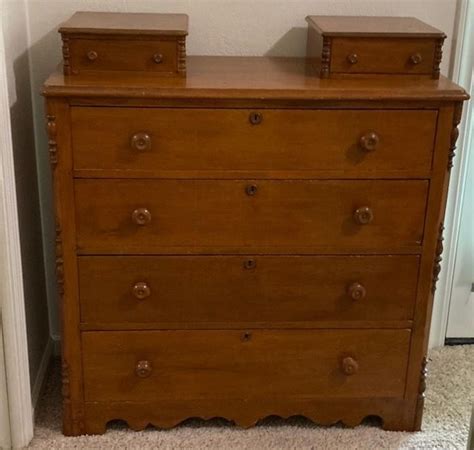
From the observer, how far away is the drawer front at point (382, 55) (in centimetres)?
197

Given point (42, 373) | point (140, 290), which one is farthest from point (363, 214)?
point (42, 373)

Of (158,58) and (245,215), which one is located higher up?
(158,58)

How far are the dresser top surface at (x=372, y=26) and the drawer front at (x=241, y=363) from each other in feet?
2.70

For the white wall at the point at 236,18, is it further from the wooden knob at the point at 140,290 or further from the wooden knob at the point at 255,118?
the wooden knob at the point at 140,290

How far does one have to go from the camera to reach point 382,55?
1979 millimetres

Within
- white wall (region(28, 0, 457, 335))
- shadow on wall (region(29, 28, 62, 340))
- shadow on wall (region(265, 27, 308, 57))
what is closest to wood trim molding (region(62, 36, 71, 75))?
shadow on wall (region(29, 28, 62, 340))

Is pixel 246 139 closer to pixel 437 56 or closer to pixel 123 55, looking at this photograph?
pixel 123 55

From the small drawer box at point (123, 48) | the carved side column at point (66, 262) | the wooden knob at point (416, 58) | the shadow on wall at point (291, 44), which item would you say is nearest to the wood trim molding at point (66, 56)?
the small drawer box at point (123, 48)

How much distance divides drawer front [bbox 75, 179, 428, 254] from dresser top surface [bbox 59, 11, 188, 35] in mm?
381

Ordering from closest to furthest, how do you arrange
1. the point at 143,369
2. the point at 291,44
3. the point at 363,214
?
1. the point at 363,214
2. the point at 143,369
3. the point at 291,44

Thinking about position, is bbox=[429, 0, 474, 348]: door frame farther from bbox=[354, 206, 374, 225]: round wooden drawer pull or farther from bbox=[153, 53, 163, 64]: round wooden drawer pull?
bbox=[153, 53, 163, 64]: round wooden drawer pull

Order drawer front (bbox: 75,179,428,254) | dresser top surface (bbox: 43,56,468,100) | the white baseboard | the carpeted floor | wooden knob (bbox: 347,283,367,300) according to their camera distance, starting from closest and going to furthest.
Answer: dresser top surface (bbox: 43,56,468,100) < drawer front (bbox: 75,179,428,254) < wooden knob (bbox: 347,283,367,300) < the carpeted floor < the white baseboard

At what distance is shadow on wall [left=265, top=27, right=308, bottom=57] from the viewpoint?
2.28 meters

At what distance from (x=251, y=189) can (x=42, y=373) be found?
0.99m
